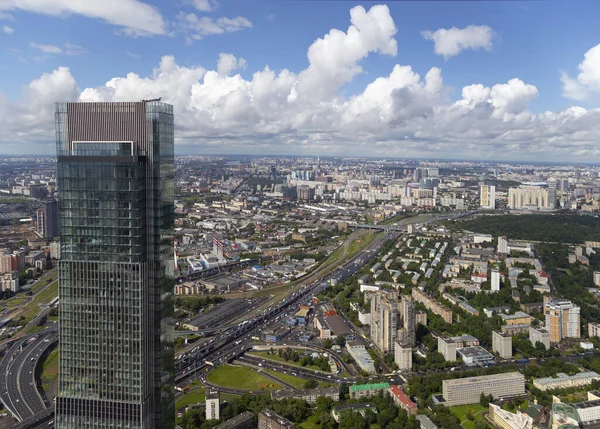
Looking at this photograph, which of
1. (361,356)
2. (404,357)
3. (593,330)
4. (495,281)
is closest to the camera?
(404,357)

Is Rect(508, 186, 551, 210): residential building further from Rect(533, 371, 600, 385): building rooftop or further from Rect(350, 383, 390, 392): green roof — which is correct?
Rect(350, 383, 390, 392): green roof

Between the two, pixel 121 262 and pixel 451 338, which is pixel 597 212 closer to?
pixel 451 338

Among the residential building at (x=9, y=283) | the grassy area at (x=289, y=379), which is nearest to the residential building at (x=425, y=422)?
the grassy area at (x=289, y=379)

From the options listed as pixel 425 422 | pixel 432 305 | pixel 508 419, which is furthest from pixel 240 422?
pixel 432 305

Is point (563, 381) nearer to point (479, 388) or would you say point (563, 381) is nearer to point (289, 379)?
point (479, 388)

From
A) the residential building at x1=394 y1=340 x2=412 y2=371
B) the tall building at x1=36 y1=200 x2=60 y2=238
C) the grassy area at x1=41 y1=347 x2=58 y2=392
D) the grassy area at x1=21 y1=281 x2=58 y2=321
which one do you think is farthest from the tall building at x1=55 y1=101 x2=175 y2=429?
the tall building at x1=36 y1=200 x2=60 y2=238

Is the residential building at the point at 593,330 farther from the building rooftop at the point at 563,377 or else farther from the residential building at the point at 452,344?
the residential building at the point at 452,344

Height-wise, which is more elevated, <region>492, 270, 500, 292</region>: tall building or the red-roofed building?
<region>492, 270, 500, 292</region>: tall building
